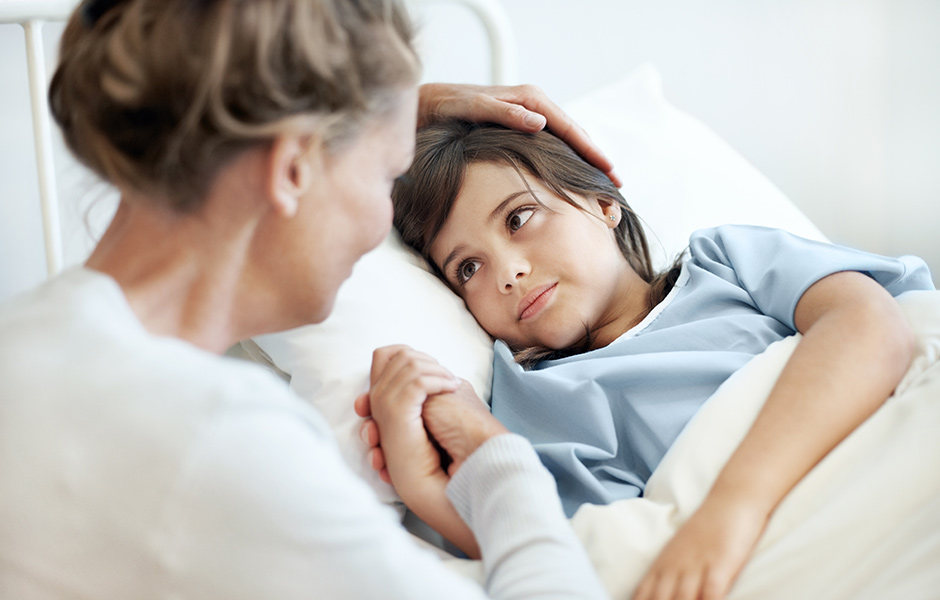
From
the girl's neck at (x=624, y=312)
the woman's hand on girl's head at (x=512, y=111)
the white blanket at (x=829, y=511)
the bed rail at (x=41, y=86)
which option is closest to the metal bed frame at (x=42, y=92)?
the bed rail at (x=41, y=86)

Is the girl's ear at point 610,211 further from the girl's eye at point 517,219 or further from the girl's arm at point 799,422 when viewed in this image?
the girl's arm at point 799,422

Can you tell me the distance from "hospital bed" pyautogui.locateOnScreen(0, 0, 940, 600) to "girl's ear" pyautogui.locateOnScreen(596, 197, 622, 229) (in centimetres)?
16

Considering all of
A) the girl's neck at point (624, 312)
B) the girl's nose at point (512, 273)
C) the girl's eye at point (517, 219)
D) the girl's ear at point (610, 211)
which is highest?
the girl's eye at point (517, 219)

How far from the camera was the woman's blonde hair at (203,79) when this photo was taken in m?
0.55

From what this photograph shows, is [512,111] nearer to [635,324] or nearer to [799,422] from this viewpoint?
[635,324]

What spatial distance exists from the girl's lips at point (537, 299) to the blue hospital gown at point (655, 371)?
0.23 feet

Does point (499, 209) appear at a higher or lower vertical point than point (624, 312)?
higher

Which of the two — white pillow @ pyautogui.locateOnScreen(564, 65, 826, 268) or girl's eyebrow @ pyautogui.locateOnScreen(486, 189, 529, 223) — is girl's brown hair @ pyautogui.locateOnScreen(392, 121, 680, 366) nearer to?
girl's eyebrow @ pyautogui.locateOnScreen(486, 189, 529, 223)

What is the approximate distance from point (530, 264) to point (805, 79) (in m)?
1.41

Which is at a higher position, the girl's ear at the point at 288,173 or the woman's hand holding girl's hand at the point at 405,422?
the girl's ear at the point at 288,173

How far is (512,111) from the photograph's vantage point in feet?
4.13

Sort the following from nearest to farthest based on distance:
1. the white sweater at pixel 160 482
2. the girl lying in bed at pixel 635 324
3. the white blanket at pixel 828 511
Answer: the white sweater at pixel 160 482 < the white blanket at pixel 828 511 < the girl lying in bed at pixel 635 324

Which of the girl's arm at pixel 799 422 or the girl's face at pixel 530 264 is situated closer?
the girl's arm at pixel 799 422

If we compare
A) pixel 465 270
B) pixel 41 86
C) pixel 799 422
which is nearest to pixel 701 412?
pixel 799 422
